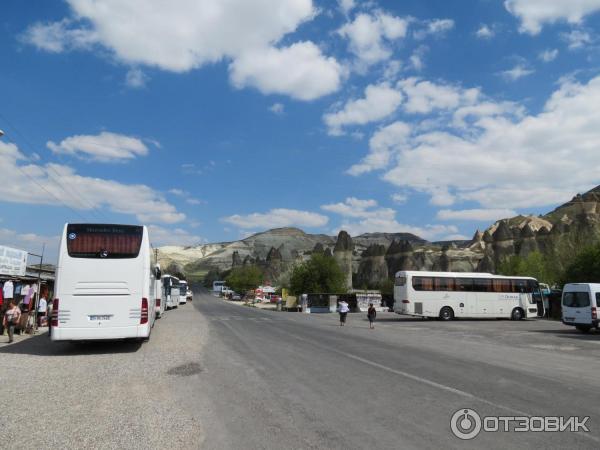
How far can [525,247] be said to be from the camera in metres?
106

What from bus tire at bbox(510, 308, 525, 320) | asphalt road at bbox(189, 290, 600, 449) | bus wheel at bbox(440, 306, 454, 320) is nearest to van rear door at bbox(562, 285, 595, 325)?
bus wheel at bbox(440, 306, 454, 320)

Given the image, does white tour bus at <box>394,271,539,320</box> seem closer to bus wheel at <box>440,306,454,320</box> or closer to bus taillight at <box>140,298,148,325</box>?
bus wheel at <box>440,306,454,320</box>

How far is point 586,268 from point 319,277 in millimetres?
37301

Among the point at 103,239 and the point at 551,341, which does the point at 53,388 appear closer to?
the point at 103,239

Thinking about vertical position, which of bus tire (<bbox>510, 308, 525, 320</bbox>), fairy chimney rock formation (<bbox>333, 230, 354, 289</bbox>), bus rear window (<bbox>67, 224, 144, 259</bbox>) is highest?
fairy chimney rock formation (<bbox>333, 230, 354, 289</bbox>)

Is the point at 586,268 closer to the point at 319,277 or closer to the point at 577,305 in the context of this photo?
the point at 577,305

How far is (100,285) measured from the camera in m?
13.3

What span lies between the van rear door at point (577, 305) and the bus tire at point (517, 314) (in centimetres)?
1011

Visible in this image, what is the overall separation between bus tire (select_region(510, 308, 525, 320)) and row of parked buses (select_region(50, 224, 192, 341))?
3154cm

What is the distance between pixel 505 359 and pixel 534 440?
851 centimetres

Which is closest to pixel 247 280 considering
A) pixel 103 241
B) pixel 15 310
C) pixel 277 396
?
pixel 15 310

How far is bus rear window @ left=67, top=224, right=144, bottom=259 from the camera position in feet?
44.0

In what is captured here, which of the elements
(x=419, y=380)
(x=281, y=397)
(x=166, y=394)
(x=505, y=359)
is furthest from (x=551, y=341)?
(x=166, y=394)

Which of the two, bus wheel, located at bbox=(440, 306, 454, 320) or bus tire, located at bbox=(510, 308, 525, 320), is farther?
bus tire, located at bbox=(510, 308, 525, 320)
